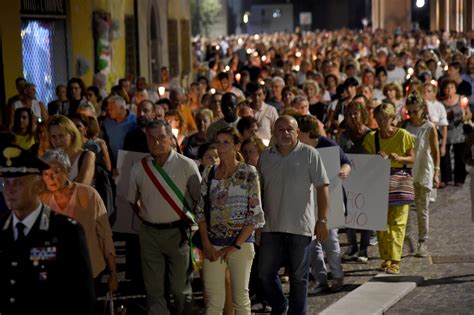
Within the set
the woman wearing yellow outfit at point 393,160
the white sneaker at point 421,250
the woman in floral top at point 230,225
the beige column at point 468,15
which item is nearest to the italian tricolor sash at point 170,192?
the woman in floral top at point 230,225

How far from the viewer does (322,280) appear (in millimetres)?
11438

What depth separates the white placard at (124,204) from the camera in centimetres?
1095

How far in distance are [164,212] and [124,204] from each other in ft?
4.96

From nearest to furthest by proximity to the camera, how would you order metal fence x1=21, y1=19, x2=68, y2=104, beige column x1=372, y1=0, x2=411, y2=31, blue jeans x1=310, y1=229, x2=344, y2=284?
blue jeans x1=310, y1=229, x2=344, y2=284 → metal fence x1=21, y1=19, x2=68, y2=104 → beige column x1=372, y1=0, x2=411, y2=31

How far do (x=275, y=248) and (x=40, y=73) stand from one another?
12.7m

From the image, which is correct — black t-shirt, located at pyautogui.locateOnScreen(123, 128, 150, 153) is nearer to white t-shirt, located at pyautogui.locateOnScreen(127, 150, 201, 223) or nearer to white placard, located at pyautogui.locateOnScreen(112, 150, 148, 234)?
white placard, located at pyautogui.locateOnScreen(112, 150, 148, 234)

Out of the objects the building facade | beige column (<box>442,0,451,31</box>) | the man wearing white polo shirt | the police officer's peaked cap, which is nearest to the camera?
the police officer's peaked cap

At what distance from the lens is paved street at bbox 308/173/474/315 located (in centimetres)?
1089

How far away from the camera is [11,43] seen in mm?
19953

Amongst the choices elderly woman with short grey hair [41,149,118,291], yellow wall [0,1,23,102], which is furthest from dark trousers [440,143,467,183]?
elderly woman with short grey hair [41,149,118,291]

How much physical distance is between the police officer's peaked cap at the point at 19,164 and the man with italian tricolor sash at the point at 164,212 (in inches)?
123

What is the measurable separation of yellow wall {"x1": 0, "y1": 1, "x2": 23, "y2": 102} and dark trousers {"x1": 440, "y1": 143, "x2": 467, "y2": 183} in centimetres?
669

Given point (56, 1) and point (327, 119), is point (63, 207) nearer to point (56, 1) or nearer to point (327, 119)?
point (327, 119)

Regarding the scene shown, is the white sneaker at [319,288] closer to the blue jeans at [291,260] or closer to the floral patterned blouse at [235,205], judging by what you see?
the blue jeans at [291,260]
